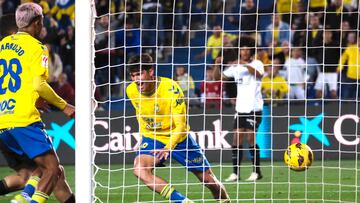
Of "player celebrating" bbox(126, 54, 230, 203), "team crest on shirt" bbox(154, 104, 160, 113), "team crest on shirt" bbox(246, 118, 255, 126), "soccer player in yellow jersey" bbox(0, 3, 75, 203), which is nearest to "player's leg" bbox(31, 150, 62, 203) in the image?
"soccer player in yellow jersey" bbox(0, 3, 75, 203)

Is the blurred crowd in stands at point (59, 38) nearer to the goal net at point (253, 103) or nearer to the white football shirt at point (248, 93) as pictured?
the goal net at point (253, 103)

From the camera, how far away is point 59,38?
59.2ft

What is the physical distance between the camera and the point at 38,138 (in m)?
8.79

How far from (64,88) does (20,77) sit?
8.25m

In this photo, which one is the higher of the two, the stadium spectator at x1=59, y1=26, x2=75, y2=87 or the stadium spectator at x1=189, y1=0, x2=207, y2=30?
the stadium spectator at x1=189, y1=0, x2=207, y2=30

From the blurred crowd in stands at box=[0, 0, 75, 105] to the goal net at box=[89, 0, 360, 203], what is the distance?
602mm

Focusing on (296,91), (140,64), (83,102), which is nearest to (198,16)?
(296,91)

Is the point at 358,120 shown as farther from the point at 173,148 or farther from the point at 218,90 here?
the point at 173,148

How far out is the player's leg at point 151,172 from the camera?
9.32 metres

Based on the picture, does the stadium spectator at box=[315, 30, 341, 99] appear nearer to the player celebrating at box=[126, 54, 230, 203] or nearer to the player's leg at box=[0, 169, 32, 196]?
the player celebrating at box=[126, 54, 230, 203]

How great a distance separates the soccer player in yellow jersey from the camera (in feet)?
Result: 28.5

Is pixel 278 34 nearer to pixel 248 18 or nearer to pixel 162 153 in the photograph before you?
pixel 248 18

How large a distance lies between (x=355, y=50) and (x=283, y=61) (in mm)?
1307

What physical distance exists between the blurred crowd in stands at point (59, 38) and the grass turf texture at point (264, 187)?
2.28 metres
